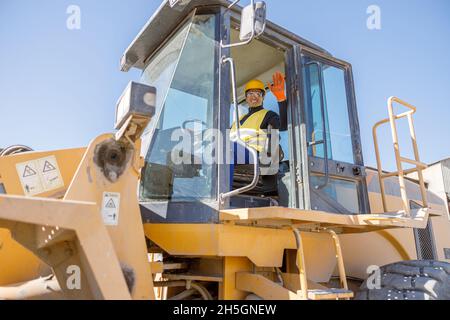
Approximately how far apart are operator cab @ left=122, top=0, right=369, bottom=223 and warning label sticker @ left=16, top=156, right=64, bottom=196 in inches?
26.2

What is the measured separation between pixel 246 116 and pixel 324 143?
34.3 inches

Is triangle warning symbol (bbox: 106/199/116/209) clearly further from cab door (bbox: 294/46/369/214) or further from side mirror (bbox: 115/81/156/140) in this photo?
cab door (bbox: 294/46/369/214)

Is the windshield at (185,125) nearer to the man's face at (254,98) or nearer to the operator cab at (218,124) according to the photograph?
the operator cab at (218,124)

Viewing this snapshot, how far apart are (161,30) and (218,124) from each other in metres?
1.30

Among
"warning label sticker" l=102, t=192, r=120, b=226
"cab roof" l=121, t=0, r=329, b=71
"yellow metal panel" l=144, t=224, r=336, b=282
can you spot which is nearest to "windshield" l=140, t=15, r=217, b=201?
"cab roof" l=121, t=0, r=329, b=71

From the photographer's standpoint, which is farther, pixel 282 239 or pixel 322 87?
pixel 322 87

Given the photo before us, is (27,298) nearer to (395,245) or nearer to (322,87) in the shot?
(322,87)

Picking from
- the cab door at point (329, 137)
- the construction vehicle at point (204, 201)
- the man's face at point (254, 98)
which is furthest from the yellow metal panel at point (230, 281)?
the man's face at point (254, 98)

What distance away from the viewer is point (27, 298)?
183cm

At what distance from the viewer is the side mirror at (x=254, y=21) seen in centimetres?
225

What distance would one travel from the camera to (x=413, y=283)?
2.48 meters

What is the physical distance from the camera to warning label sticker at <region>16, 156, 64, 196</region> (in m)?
2.00

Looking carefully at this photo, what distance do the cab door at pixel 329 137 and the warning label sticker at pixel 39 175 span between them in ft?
5.87
